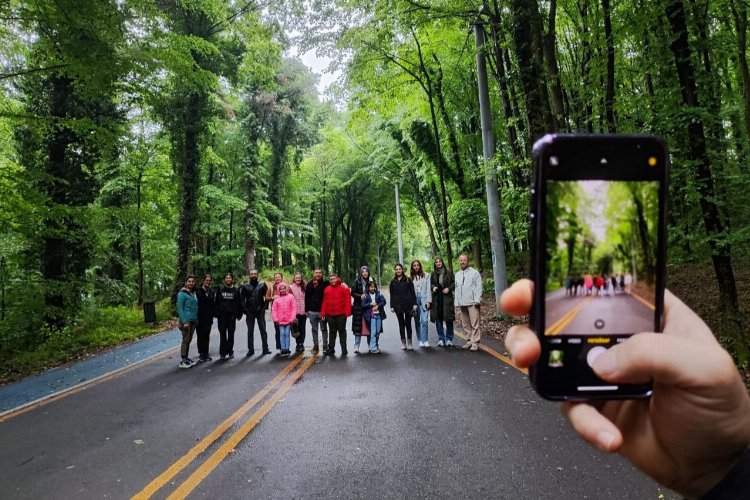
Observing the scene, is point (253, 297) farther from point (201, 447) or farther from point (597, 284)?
point (597, 284)

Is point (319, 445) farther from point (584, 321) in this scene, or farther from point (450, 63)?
point (450, 63)

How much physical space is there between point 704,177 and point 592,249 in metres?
6.04

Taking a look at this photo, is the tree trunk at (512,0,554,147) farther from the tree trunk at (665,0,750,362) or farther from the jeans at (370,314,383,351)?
the jeans at (370,314,383,351)

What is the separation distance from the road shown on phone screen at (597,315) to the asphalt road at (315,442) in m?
2.58

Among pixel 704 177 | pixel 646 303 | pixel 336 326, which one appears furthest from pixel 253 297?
pixel 646 303

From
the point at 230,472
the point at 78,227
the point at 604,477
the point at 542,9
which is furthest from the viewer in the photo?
the point at 78,227

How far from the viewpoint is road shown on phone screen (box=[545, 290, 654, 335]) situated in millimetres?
1292

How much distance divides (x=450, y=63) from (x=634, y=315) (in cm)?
1830

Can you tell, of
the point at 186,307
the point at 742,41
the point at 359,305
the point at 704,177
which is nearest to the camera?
the point at 704,177

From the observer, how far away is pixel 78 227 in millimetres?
13023

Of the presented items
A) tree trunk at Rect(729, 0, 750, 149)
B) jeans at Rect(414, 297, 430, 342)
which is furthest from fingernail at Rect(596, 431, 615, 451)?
jeans at Rect(414, 297, 430, 342)

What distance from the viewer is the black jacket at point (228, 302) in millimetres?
Answer: 10141

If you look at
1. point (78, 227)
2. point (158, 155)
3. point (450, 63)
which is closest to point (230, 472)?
point (78, 227)

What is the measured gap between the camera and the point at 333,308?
9.83 meters
